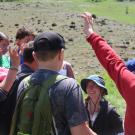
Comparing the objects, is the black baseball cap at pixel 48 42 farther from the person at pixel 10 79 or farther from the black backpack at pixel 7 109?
the black backpack at pixel 7 109

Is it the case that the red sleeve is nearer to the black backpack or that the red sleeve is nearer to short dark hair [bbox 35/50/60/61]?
short dark hair [bbox 35/50/60/61]

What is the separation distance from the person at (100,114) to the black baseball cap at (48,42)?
175cm

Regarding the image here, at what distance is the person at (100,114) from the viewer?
5.45 m

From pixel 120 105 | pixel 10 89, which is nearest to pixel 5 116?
pixel 10 89

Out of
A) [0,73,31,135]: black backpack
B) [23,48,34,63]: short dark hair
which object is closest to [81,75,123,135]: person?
[23,48,34,63]: short dark hair

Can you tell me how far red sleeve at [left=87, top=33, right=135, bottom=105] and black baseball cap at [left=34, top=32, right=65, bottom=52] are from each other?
0.74 feet

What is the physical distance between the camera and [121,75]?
3.46 m

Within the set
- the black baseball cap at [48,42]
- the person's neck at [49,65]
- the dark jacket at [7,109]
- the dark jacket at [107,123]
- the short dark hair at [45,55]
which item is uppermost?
the black baseball cap at [48,42]

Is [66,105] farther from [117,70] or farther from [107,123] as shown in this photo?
[107,123]

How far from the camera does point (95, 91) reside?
5.55 meters

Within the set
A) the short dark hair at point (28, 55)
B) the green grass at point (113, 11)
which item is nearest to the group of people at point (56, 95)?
the short dark hair at point (28, 55)

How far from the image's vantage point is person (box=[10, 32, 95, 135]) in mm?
3693

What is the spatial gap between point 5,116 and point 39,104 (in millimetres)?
1040

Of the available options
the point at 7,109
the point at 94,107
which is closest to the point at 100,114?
the point at 94,107
